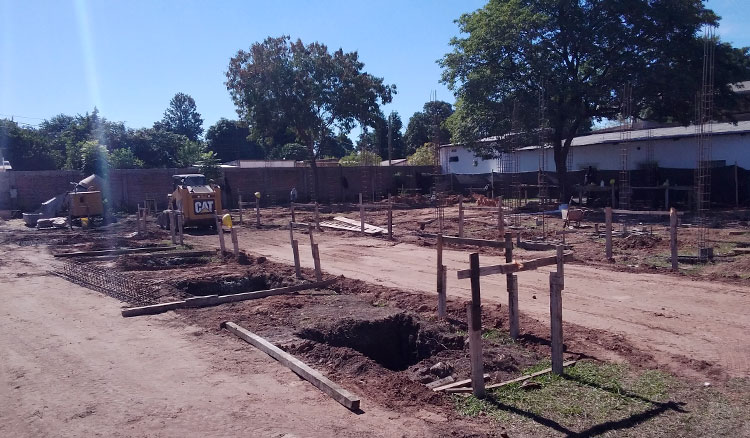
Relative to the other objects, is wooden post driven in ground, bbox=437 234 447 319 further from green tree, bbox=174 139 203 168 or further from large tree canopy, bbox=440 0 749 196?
green tree, bbox=174 139 203 168

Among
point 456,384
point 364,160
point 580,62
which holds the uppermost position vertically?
point 580,62

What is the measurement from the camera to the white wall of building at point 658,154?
31.2 meters

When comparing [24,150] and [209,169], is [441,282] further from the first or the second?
[24,150]

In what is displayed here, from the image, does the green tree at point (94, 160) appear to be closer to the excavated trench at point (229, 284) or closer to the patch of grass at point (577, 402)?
the excavated trench at point (229, 284)

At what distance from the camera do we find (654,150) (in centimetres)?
3544

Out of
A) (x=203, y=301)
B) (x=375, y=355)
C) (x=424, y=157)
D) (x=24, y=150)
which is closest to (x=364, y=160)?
(x=424, y=157)

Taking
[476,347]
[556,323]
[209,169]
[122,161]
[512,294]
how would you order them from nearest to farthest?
1. [476,347]
2. [556,323]
3. [512,294]
4. [209,169]
5. [122,161]

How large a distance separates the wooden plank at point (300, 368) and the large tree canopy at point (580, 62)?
2369 centimetres

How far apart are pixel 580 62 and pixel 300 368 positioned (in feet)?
92.2

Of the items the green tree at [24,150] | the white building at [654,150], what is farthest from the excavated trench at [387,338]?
the green tree at [24,150]

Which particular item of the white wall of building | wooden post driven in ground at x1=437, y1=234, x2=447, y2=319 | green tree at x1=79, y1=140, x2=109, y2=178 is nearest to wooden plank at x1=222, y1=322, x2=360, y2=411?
wooden post driven in ground at x1=437, y1=234, x2=447, y2=319

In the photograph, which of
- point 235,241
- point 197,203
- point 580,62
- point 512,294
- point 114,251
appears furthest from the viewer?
point 580,62

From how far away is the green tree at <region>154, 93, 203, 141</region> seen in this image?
324 feet

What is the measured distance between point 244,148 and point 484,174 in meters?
44.4
